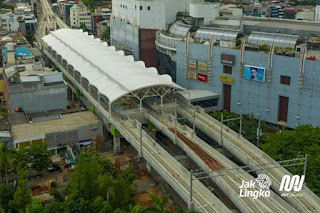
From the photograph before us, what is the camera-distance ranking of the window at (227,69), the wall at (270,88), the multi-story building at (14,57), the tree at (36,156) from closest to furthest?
the tree at (36,156)
the wall at (270,88)
the window at (227,69)
the multi-story building at (14,57)

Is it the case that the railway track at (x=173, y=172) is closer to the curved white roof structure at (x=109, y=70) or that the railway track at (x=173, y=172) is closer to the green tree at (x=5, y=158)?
the curved white roof structure at (x=109, y=70)

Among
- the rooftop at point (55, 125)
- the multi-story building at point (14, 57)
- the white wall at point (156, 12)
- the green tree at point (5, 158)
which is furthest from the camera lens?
the white wall at point (156, 12)

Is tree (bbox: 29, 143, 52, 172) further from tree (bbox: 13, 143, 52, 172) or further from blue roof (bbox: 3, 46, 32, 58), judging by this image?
blue roof (bbox: 3, 46, 32, 58)

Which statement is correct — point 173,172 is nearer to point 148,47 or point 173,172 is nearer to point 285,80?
point 285,80

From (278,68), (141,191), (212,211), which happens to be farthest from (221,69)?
(212,211)

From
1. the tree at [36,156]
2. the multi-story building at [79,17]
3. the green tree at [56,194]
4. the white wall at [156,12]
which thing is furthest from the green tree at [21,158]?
the multi-story building at [79,17]

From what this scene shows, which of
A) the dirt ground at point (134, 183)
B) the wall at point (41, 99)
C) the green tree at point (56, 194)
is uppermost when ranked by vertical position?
the wall at point (41, 99)

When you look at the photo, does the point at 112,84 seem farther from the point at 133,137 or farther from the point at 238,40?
the point at 238,40

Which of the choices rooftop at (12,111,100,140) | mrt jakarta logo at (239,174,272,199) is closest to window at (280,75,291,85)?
mrt jakarta logo at (239,174,272,199)
